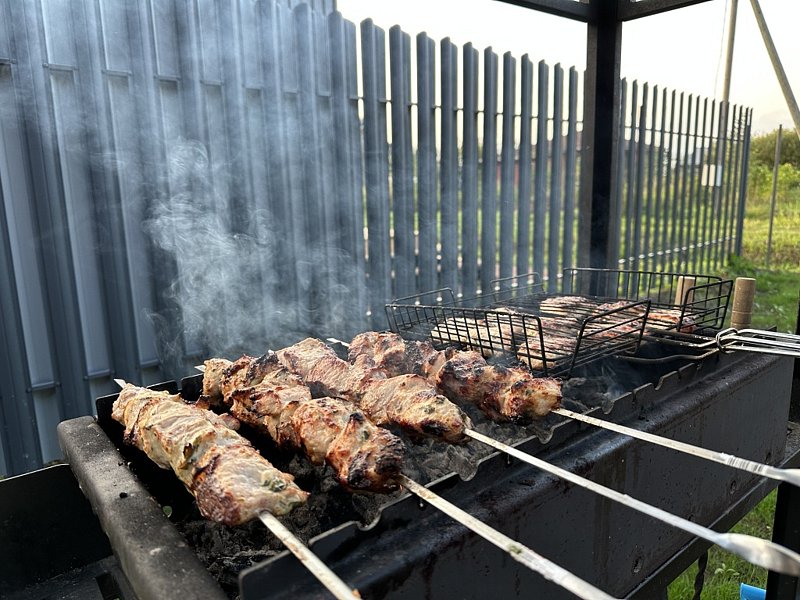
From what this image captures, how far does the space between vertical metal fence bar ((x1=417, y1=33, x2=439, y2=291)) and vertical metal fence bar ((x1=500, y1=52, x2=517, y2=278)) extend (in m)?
1.20

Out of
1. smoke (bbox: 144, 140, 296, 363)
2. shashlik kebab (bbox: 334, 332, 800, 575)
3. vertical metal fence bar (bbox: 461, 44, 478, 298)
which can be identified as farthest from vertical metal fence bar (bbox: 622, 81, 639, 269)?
shashlik kebab (bbox: 334, 332, 800, 575)

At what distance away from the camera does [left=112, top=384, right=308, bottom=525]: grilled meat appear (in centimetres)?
157

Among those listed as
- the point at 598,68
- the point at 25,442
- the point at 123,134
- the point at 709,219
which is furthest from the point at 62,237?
the point at 709,219

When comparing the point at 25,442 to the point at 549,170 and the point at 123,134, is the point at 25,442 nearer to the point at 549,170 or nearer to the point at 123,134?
the point at 123,134

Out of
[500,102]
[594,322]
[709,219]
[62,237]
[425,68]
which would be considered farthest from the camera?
[709,219]

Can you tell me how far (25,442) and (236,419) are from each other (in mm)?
3226

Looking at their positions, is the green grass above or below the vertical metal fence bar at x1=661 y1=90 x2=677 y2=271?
below

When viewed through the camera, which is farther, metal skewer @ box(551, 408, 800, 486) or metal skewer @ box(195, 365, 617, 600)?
metal skewer @ box(551, 408, 800, 486)

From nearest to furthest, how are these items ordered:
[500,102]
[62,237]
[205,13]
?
1. [62,237]
2. [205,13]
3. [500,102]

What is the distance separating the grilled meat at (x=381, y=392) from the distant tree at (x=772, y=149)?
13.3 meters

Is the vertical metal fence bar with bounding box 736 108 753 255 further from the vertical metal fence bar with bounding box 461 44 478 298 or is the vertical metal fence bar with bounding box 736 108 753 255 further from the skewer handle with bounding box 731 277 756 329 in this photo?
the skewer handle with bounding box 731 277 756 329

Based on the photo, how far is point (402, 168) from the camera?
6125 mm

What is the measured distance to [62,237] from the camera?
168 inches

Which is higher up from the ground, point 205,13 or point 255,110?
point 205,13
